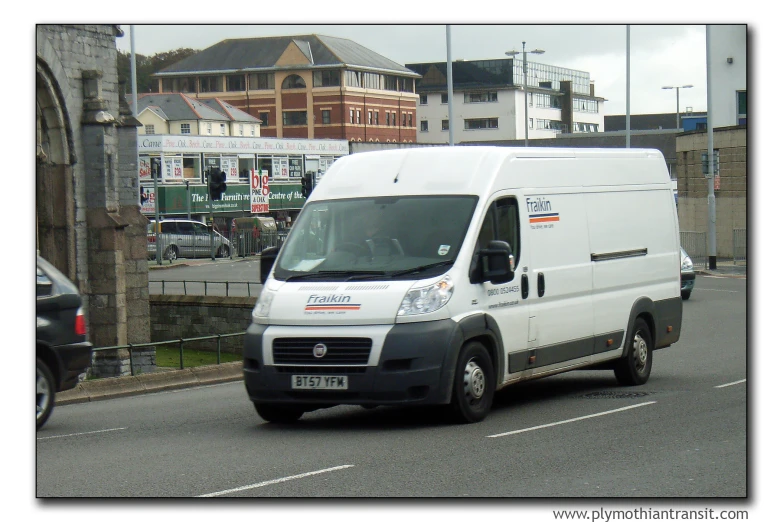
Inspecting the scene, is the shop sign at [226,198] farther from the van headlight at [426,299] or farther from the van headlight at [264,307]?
the van headlight at [426,299]

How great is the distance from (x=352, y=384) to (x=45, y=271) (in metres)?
2.81

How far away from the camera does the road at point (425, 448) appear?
26.3 feet

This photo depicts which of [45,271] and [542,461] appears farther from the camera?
[45,271]

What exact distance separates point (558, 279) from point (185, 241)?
45020mm

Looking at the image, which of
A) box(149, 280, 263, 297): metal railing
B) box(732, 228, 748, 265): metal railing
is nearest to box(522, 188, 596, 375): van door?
box(149, 280, 263, 297): metal railing

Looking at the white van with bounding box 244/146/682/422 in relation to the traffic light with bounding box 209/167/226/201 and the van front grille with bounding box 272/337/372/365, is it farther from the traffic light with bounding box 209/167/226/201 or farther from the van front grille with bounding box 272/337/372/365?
the traffic light with bounding box 209/167/226/201

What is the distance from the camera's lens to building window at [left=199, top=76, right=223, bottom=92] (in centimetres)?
4434

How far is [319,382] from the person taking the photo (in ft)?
34.0

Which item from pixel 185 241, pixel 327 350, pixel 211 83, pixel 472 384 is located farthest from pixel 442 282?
pixel 185 241

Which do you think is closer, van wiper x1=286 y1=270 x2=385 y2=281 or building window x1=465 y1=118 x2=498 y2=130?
van wiper x1=286 y1=270 x2=385 y2=281

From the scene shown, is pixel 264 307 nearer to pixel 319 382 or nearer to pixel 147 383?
pixel 319 382
